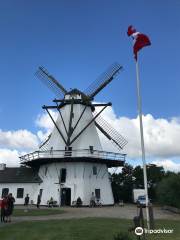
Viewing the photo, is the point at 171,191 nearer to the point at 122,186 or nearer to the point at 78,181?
the point at 78,181

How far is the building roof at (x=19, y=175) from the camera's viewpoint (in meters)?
42.8

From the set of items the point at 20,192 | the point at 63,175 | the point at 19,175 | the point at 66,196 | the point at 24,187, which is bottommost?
the point at 66,196

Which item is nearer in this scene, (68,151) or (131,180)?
(68,151)

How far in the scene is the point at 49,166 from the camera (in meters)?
40.7

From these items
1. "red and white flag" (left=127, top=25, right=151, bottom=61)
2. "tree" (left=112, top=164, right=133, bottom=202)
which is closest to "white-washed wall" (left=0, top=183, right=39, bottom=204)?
"tree" (left=112, top=164, right=133, bottom=202)

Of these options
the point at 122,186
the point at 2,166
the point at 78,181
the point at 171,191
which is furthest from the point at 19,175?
the point at 171,191

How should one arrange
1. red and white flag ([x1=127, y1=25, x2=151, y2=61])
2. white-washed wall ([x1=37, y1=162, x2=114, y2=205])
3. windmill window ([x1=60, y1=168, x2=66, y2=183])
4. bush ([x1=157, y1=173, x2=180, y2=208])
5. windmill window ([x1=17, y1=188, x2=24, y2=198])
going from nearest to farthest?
red and white flag ([x1=127, y1=25, x2=151, y2=61]) < bush ([x1=157, y1=173, x2=180, y2=208]) < white-washed wall ([x1=37, y1=162, x2=114, y2=205]) < windmill window ([x1=60, y1=168, x2=66, y2=183]) < windmill window ([x1=17, y1=188, x2=24, y2=198])

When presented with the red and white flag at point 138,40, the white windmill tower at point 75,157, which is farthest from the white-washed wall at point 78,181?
the red and white flag at point 138,40

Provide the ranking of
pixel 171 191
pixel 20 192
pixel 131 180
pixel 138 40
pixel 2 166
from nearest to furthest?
pixel 138 40
pixel 171 191
pixel 20 192
pixel 2 166
pixel 131 180

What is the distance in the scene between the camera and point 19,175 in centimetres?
4450

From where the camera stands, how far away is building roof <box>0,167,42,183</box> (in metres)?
42.8

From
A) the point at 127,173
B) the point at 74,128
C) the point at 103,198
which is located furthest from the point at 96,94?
the point at 127,173

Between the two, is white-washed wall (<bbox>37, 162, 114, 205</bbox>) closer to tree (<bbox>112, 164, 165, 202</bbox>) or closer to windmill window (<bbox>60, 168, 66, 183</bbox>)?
windmill window (<bbox>60, 168, 66, 183</bbox>)

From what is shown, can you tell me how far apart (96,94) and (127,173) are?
20256 millimetres
